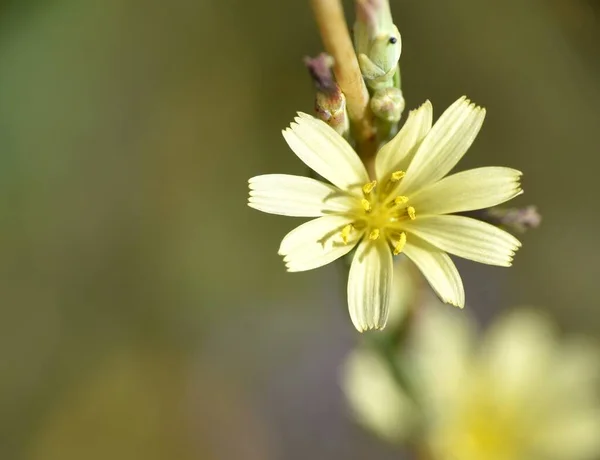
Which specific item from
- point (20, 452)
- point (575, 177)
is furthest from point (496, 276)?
point (20, 452)

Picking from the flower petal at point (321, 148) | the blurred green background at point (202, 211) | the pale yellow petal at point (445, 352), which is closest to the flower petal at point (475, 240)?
the flower petal at point (321, 148)

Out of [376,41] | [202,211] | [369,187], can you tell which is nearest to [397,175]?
[369,187]

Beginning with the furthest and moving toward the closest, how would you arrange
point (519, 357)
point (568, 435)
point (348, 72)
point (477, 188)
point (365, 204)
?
point (519, 357)
point (568, 435)
point (365, 204)
point (477, 188)
point (348, 72)

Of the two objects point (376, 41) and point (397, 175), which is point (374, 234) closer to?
point (397, 175)

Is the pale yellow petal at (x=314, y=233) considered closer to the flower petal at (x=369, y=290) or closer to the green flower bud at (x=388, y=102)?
the flower petal at (x=369, y=290)

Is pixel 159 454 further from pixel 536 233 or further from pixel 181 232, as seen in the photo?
pixel 536 233

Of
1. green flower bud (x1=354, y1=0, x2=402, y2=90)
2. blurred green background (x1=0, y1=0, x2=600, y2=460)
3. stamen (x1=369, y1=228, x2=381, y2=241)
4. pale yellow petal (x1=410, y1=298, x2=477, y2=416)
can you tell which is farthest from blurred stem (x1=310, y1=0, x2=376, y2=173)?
blurred green background (x1=0, y1=0, x2=600, y2=460)
